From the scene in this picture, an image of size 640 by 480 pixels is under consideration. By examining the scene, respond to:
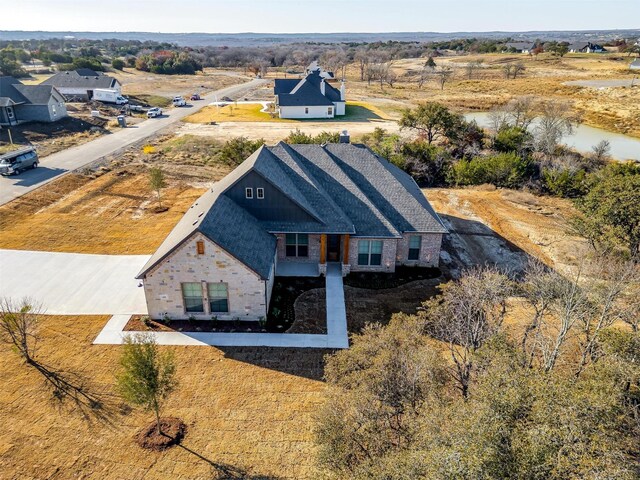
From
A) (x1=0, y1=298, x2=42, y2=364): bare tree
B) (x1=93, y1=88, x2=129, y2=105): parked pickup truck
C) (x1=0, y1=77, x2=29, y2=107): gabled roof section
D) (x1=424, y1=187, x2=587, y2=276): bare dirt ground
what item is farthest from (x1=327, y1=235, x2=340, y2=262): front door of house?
(x1=93, y1=88, x2=129, y2=105): parked pickup truck

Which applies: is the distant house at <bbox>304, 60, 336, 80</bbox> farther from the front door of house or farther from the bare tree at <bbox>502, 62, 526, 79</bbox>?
the front door of house

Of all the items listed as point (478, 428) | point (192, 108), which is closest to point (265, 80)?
point (192, 108)

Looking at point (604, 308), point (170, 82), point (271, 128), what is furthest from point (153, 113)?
point (604, 308)

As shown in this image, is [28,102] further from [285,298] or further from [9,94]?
[285,298]

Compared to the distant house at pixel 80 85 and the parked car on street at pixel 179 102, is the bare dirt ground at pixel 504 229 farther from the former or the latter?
the distant house at pixel 80 85

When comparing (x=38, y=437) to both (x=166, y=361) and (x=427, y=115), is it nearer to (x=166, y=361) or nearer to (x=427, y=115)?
(x=166, y=361)

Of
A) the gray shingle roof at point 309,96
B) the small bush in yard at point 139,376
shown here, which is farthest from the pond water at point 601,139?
the small bush in yard at point 139,376
